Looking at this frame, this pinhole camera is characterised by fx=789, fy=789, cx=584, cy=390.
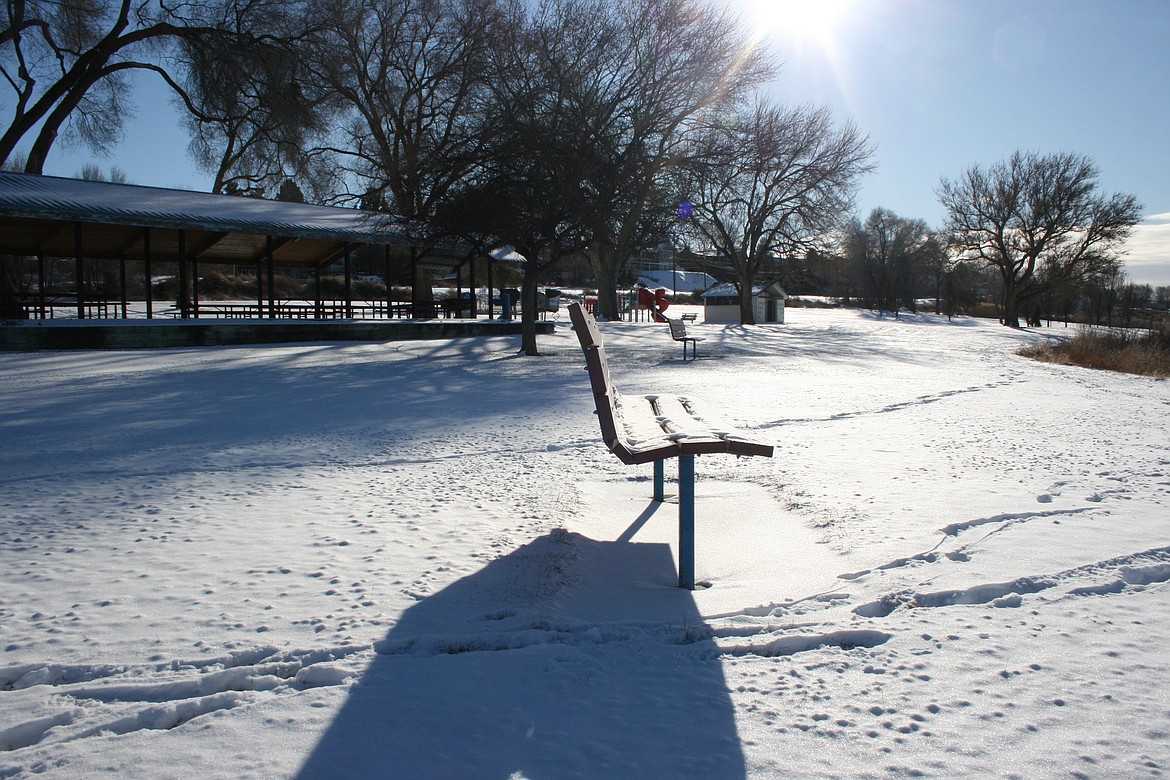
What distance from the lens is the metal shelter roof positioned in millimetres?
17906

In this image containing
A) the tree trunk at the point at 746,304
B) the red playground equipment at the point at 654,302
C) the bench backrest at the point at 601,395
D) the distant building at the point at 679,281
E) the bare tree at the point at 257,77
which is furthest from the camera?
the distant building at the point at 679,281

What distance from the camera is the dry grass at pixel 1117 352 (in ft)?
51.2

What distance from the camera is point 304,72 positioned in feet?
99.0

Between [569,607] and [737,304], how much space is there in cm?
3959

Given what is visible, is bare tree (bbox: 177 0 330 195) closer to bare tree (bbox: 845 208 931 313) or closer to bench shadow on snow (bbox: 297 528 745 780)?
bench shadow on snow (bbox: 297 528 745 780)

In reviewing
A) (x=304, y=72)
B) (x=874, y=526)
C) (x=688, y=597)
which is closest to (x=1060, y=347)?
(x=874, y=526)

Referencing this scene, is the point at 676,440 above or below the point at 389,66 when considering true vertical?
below

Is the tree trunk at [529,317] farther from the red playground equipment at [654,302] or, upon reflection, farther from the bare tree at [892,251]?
the bare tree at [892,251]

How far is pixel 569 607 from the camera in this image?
3.29m

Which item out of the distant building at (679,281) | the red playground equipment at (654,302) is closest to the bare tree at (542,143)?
the red playground equipment at (654,302)

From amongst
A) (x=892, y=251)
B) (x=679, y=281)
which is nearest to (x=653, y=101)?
(x=892, y=251)

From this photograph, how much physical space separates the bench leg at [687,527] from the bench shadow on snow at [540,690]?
3.7 inches

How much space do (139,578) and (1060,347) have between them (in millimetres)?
21185

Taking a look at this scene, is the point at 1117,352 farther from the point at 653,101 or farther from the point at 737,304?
the point at 737,304
